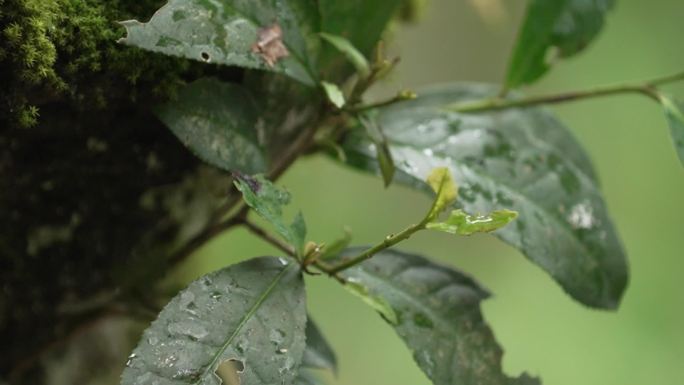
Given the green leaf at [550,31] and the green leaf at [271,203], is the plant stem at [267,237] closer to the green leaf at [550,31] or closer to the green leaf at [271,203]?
the green leaf at [271,203]

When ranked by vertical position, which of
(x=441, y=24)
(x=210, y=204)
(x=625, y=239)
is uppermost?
(x=210, y=204)

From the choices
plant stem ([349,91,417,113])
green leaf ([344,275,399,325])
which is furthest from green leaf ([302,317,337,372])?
plant stem ([349,91,417,113])

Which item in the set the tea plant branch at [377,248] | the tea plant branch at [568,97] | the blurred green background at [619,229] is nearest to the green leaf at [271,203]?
the tea plant branch at [377,248]

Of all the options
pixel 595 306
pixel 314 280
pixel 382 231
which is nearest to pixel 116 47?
pixel 595 306

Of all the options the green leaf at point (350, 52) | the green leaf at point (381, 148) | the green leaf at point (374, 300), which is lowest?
the green leaf at point (374, 300)

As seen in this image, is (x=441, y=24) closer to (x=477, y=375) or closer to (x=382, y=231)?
(x=382, y=231)

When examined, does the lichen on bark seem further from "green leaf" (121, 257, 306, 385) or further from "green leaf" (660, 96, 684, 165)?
"green leaf" (660, 96, 684, 165)
